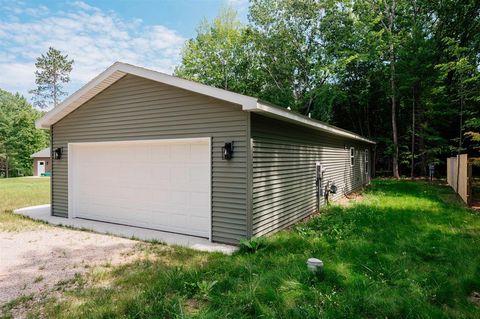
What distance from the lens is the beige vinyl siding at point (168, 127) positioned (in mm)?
5105

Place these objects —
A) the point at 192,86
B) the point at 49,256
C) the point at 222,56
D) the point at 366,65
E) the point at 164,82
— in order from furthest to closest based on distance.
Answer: the point at 222,56
the point at 366,65
the point at 164,82
the point at 192,86
the point at 49,256

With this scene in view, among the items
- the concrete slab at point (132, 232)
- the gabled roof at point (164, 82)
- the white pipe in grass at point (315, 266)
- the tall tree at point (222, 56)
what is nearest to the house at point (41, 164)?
the tall tree at point (222, 56)

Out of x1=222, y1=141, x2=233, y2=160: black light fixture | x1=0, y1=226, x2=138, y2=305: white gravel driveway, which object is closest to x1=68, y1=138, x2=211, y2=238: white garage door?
x1=222, y1=141, x2=233, y2=160: black light fixture

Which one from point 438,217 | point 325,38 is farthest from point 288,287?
point 325,38

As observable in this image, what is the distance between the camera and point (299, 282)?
3441 mm

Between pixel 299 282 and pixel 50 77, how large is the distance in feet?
132

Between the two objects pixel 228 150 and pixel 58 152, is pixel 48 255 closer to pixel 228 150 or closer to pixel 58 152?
pixel 228 150

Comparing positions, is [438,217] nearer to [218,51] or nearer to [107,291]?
[107,291]

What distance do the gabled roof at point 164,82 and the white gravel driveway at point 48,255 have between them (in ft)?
9.68

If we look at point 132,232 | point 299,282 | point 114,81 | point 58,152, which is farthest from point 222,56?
point 299,282

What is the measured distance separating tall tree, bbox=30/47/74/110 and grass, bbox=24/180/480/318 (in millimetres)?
37407

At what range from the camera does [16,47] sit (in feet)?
93.2

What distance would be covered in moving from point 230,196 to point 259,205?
56cm

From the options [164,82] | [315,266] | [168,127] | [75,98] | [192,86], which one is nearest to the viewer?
[315,266]
